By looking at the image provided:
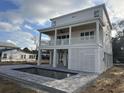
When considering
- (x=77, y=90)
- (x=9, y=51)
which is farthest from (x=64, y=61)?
(x=9, y=51)

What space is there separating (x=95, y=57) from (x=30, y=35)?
151 ft

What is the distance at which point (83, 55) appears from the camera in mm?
14430

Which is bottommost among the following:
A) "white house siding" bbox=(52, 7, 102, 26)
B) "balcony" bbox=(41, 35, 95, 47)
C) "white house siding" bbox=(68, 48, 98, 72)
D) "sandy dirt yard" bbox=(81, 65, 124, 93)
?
"sandy dirt yard" bbox=(81, 65, 124, 93)

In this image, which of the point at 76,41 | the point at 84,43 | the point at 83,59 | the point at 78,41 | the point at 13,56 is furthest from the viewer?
the point at 13,56

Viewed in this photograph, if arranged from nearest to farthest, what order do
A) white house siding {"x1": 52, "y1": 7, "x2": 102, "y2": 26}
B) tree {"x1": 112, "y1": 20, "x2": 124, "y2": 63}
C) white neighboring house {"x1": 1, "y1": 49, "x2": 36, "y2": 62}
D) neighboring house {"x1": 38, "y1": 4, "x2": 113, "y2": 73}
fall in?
1. neighboring house {"x1": 38, "y1": 4, "x2": 113, "y2": 73}
2. white house siding {"x1": 52, "y1": 7, "x2": 102, "y2": 26}
3. white neighboring house {"x1": 1, "y1": 49, "x2": 36, "y2": 62}
4. tree {"x1": 112, "y1": 20, "x2": 124, "y2": 63}

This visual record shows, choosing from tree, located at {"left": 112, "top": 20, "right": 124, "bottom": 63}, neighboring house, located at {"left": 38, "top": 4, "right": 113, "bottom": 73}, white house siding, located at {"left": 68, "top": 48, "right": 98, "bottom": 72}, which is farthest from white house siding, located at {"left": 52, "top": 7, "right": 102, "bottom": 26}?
tree, located at {"left": 112, "top": 20, "right": 124, "bottom": 63}

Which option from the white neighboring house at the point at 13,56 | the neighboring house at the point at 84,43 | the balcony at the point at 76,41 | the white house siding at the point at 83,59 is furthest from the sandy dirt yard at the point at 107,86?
the white neighboring house at the point at 13,56

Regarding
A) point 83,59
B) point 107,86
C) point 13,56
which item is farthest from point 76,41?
point 13,56

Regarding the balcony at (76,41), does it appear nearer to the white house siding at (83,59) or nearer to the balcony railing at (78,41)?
the balcony railing at (78,41)

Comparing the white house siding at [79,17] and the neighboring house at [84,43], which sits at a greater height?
the white house siding at [79,17]

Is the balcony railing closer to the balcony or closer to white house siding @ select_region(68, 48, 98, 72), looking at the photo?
the balcony

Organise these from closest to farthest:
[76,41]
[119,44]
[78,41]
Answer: [78,41], [76,41], [119,44]

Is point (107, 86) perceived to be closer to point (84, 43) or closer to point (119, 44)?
point (84, 43)

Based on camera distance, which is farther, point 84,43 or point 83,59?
point 84,43
